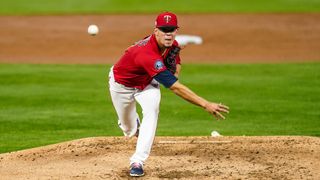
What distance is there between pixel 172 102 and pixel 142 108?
552 cm

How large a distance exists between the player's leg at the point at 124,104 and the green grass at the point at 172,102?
2.10 metres

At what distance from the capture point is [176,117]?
12945 millimetres

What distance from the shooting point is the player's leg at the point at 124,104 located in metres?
8.98

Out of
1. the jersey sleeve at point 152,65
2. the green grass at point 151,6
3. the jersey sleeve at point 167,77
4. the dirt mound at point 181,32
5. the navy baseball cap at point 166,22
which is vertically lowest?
the jersey sleeve at point 167,77

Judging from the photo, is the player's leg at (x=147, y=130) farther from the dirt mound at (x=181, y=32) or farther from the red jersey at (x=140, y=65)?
the dirt mound at (x=181, y=32)

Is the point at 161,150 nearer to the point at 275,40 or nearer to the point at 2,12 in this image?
the point at 275,40

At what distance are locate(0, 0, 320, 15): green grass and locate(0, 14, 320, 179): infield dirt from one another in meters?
1.64

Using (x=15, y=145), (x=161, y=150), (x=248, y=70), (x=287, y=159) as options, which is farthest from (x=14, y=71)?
(x=287, y=159)

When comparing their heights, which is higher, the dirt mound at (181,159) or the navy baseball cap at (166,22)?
the navy baseball cap at (166,22)

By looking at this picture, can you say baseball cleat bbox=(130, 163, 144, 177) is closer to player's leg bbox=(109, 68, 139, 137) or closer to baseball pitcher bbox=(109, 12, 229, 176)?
baseball pitcher bbox=(109, 12, 229, 176)

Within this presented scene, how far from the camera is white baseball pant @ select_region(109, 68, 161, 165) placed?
8.43 m

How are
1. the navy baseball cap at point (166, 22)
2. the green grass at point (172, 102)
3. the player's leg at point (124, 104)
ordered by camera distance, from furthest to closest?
the green grass at point (172, 102)
the player's leg at point (124, 104)
the navy baseball cap at point (166, 22)

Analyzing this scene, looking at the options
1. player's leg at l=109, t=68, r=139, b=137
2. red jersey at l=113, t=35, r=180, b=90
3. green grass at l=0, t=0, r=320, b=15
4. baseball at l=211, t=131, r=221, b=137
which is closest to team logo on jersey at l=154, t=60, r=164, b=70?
red jersey at l=113, t=35, r=180, b=90

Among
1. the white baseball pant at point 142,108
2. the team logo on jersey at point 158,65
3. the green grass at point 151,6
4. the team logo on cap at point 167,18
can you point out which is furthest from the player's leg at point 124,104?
the green grass at point 151,6
